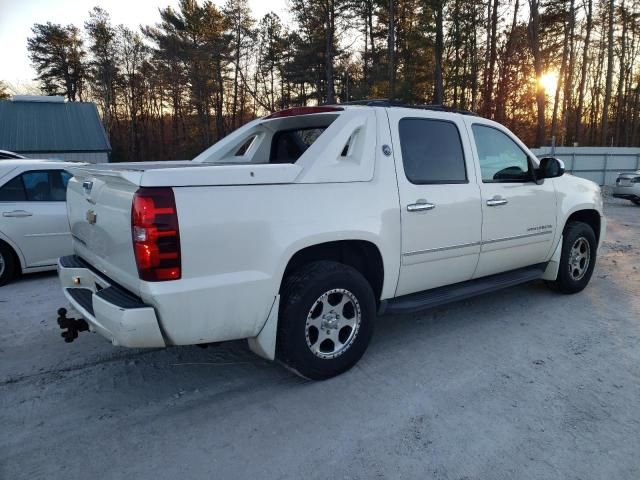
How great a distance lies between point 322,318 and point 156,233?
1.30 metres

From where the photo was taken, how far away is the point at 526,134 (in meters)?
36.8

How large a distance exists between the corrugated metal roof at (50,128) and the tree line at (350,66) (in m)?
12.1

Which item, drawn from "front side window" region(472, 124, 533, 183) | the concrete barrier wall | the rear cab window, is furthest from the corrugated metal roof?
"front side window" region(472, 124, 533, 183)

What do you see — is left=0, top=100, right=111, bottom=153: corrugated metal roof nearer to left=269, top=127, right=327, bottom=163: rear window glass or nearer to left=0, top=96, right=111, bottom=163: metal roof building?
left=0, top=96, right=111, bottom=163: metal roof building

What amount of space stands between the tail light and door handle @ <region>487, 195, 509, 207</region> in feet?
9.12

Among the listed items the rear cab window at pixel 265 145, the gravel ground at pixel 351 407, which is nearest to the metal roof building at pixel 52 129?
the rear cab window at pixel 265 145

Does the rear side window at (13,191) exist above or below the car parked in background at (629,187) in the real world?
above

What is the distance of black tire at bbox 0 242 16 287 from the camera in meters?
5.80

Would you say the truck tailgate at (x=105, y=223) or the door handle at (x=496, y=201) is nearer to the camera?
the truck tailgate at (x=105, y=223)

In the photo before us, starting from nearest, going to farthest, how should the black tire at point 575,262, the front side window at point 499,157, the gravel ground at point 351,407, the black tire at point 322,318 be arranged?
1. the gravel ground at point 351,407
2. the black tire at point 322,318
3. the front side window at point 499,157
4. the black tire at point 575,262

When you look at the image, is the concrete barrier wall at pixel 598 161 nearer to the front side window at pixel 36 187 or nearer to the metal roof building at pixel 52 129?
the front side window at pixel 36 187

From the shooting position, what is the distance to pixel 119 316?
2.55 meters

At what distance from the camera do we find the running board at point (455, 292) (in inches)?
143

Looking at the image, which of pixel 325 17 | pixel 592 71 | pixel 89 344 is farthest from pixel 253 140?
pixel 592 71
